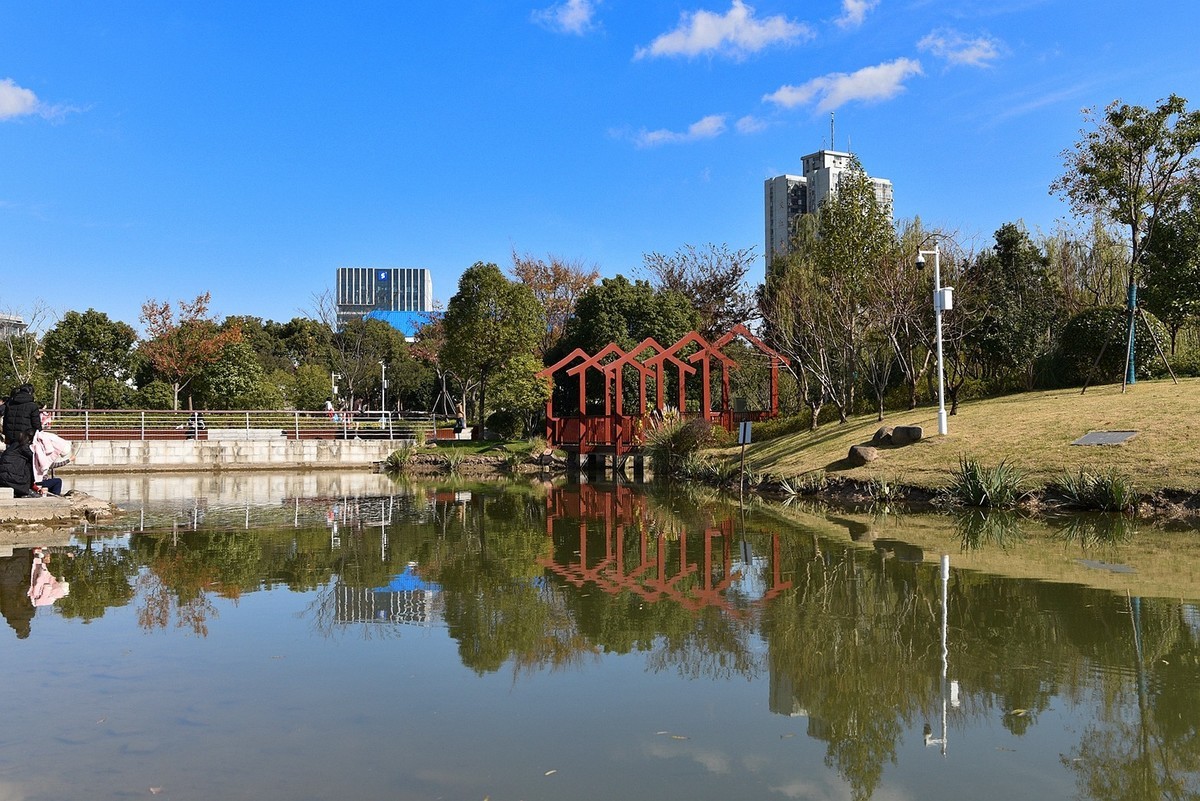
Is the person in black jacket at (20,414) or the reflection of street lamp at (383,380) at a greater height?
the reflection of street lamp at (383,380)

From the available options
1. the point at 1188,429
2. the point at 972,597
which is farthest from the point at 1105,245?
the point at 972,597

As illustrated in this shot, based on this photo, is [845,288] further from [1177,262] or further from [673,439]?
[1177,262]

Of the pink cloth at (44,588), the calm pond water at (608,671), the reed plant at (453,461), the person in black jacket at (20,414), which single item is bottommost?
the calm pond water at (608,671)

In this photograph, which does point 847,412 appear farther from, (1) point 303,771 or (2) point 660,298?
(1) point 303,771

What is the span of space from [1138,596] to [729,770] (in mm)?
4787

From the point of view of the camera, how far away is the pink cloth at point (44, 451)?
12391mm

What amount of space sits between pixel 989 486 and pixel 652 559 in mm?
6675

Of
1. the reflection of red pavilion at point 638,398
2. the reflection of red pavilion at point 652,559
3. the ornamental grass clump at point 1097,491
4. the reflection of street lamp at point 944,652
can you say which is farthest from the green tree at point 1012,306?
the reflection of street lamp at point 944,652

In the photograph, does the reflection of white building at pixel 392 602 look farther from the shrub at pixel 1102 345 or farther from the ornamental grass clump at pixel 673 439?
the shrub at pixel 1102 345

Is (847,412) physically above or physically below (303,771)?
above

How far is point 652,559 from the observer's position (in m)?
9.62

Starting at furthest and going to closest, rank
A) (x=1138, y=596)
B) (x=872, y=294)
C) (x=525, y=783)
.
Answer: (x=872, y=294) → (x=1138, y=596) → (x=525, y=783)

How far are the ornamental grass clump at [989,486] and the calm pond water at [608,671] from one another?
320 centimetres

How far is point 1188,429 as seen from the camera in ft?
45.1
